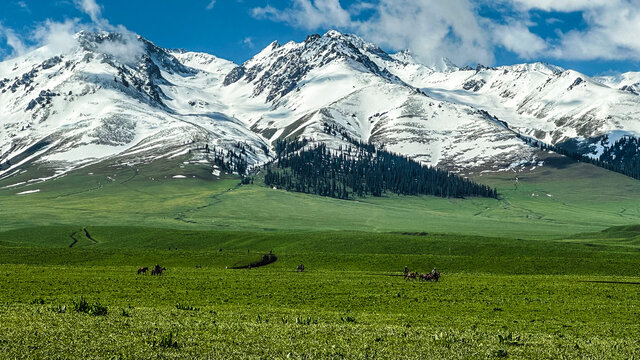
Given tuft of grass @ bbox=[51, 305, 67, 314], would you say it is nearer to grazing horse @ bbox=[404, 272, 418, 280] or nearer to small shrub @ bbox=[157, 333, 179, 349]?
small shrub @ bbox=[157, 333, 179, 349]

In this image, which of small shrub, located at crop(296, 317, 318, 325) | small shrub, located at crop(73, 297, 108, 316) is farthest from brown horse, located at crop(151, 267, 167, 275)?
small shrub, located at crop(296, 317, 318, 325)

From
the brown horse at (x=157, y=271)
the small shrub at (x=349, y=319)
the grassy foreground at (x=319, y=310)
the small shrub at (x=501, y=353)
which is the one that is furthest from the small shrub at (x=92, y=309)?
the brown horse at (x=157, y=271)

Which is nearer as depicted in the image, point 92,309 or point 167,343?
point 167,343

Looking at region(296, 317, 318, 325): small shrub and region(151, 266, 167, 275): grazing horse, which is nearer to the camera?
region(296, 317, 318, 325): small shrub

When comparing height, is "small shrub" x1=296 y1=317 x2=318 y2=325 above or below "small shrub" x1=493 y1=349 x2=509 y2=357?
below

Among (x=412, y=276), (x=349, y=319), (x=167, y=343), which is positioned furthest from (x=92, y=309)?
(x=412, y=276)

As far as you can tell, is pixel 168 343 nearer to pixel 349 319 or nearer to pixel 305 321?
pixel 305 321

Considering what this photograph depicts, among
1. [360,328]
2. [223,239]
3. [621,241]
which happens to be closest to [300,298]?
[360,328]

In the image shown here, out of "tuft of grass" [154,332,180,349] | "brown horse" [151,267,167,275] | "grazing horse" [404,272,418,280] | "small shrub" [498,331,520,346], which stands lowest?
"brown horse" [151,267,167,275]

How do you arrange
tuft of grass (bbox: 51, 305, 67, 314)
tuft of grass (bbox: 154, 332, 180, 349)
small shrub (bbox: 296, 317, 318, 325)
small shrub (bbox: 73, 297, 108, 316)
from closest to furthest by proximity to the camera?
tuft of grass (bbox: 154, 332, 180, 349), small shrub (bbox: 73, 297, 108, 316), tuft of grass (bbox: 51, 305, 67, 314), small shrub (bbox: 296, 317, 318, 325)

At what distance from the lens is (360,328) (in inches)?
1117

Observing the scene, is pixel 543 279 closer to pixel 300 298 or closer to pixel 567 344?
pixel 300 298

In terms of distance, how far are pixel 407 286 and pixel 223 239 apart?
8134cm

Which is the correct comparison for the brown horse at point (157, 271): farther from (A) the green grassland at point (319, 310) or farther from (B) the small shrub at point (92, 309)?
(B) the small shrub at point (92, 309)
